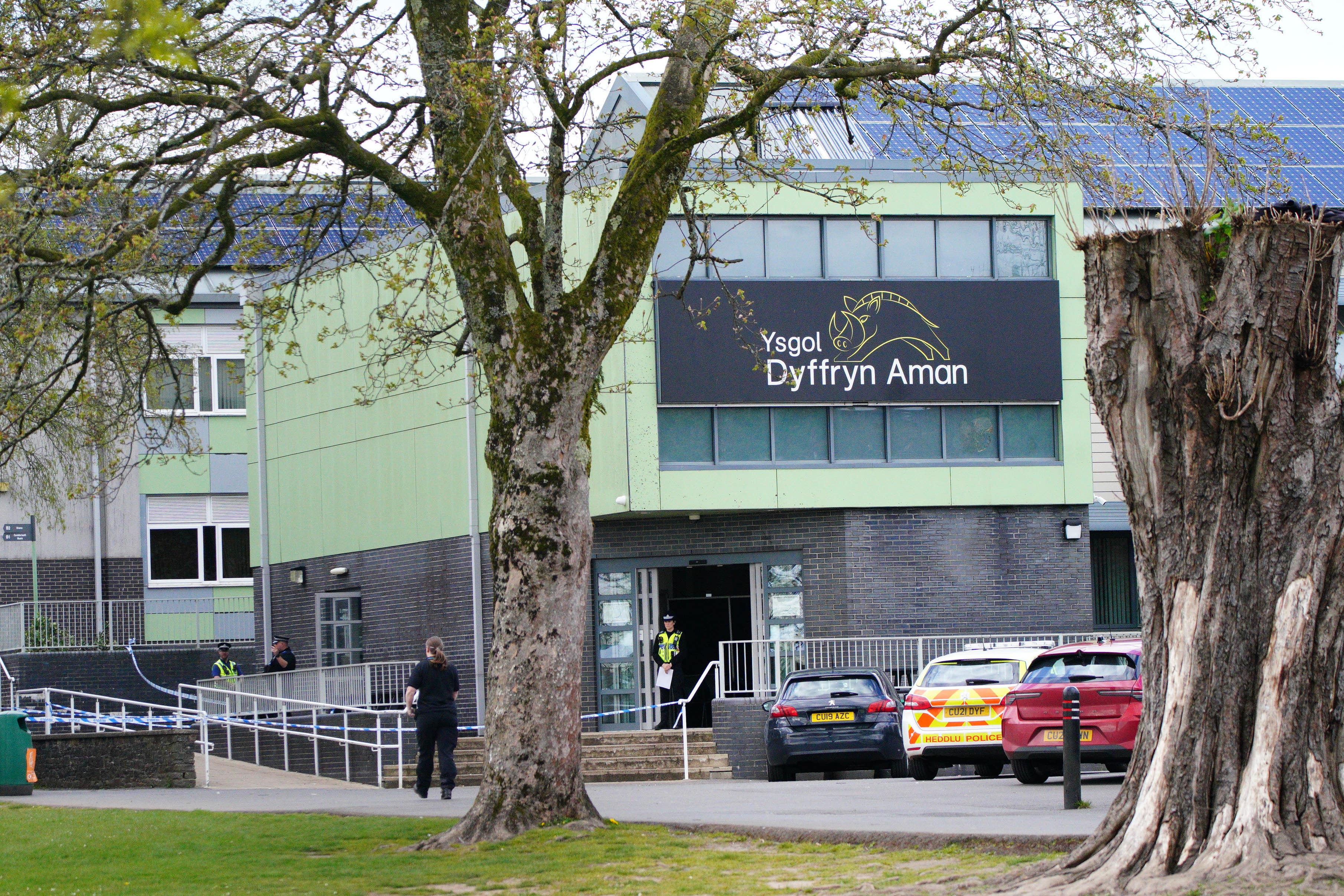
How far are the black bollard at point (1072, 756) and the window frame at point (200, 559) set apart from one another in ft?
93.4

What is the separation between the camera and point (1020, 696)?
683 inches

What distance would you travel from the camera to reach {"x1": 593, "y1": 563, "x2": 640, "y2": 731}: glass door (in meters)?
27.3

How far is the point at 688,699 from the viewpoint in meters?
24.1

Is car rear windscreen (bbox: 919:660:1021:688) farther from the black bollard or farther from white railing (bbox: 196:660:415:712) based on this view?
white railing (bbox: 196:660:415:712)

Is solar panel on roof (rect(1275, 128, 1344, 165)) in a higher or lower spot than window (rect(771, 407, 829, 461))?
higher

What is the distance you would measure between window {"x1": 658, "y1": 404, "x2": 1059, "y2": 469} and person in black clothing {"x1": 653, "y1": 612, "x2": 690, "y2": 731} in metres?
2.56

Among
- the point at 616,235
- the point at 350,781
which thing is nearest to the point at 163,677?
the point at 350,781

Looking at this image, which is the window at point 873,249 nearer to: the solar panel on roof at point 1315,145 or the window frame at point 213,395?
the solar panel on roof at point 1315,145

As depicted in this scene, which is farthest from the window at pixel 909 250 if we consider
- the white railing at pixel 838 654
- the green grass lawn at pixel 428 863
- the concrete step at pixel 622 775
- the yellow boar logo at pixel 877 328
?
the green grass lawn at pixel 428 863

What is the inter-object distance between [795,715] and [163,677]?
1952cm

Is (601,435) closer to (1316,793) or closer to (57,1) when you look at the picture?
(57,1)

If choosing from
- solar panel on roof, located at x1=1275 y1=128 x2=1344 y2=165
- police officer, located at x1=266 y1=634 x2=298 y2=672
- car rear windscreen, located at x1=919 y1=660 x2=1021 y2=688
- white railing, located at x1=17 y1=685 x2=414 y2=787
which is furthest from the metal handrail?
solar panel on roof, located at x1=1275 y1=128 x2=1344 y2=165

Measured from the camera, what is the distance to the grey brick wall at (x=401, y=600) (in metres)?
28.7

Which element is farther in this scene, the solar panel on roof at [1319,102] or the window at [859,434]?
the solar panel on roof at [1319,102]
